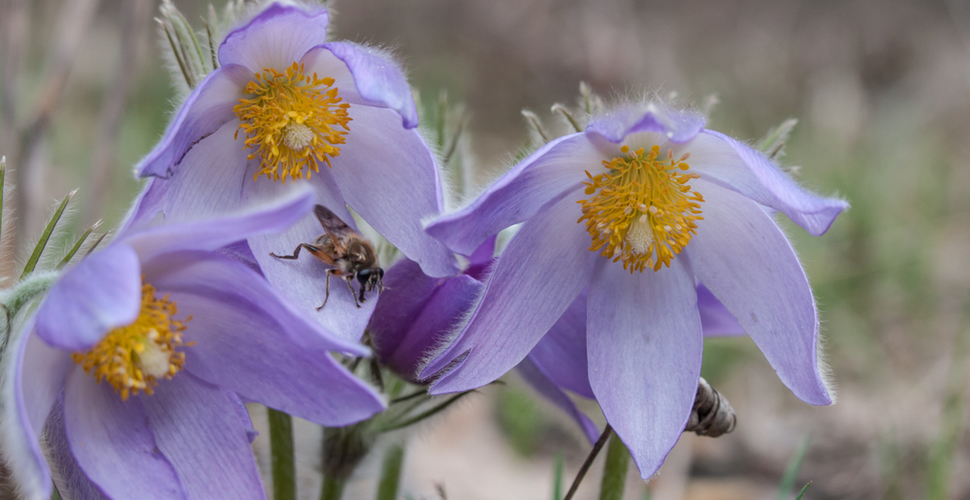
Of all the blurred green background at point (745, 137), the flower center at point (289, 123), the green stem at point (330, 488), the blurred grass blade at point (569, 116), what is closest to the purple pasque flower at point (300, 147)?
the flower center at point (289, 123)

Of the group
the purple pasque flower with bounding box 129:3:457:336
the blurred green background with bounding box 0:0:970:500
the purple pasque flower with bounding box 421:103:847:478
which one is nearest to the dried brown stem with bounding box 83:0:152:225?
the blurred green background with bounding box 0:0:970:500

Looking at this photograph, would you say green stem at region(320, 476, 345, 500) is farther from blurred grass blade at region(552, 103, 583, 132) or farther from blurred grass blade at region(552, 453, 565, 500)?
blurred grass blade at region(552, 103, 583, 132)

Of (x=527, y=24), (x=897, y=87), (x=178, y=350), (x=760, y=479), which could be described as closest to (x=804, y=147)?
(x=897, y=87)

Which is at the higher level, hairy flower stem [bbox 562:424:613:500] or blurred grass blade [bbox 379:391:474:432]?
hairy flower stem [bbox 562:424:613:500]

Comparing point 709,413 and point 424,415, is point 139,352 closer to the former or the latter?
point 424,415

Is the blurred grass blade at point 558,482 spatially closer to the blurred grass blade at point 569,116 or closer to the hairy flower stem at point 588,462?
the hairy flower stem at point 588,462

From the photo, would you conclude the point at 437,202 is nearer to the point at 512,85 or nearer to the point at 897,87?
the point at 512,85

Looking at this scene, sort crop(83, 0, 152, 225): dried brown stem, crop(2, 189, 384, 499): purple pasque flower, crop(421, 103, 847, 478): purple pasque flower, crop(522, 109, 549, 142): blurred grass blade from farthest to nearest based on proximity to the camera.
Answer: crop(83, 0, 152, 225): dried brown stem → crop(522, 109, 549, 142): blurred grass blade → crop(421, 103, 847, 478): purple pasque flower → crop(2, 189, 384, 499): purple pasque flower
